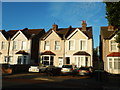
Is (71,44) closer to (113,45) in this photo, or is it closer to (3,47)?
(113,45)

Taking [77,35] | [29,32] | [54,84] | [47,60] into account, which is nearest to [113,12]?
[54,84]

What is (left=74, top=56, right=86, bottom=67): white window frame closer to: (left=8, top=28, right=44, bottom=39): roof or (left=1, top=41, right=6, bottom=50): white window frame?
(left=8, top=28, right=44, bottom=39): roof

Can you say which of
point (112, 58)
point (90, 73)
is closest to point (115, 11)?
point (90, 73)

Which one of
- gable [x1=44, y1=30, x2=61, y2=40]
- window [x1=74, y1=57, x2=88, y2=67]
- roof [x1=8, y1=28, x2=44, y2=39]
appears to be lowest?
window [x1=74, y1=57, x2=88, y2=67]

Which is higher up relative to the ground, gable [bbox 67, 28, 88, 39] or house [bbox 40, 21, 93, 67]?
gable [bbox 67, 28, 88, 39]

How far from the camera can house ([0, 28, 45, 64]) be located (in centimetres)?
3048

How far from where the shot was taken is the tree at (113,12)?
52.4 ft

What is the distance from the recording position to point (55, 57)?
29484mm

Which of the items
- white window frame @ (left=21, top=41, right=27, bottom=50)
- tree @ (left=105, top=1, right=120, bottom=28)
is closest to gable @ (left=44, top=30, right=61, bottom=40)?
white window frame @ (left=21, top=41, right=27, bottom=50)

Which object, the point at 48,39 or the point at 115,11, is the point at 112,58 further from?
the point at 48,39

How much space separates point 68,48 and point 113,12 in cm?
1399

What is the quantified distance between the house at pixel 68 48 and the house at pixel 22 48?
8.35 feet

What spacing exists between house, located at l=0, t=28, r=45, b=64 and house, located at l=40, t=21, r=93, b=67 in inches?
100

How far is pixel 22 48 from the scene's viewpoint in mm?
31344
